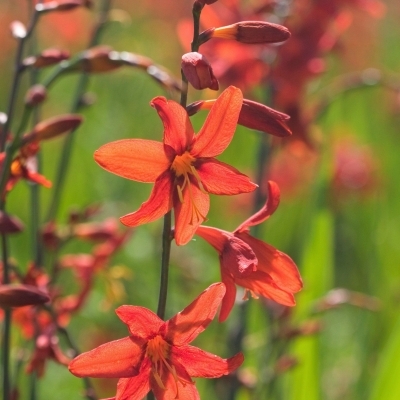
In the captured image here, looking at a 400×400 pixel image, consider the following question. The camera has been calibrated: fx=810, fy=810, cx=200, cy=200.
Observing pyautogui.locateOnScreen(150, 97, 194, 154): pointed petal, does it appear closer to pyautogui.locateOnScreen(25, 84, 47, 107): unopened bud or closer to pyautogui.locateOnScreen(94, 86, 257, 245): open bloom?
pyautogui.locateOnScreen(94, 86, 257, 245): open bloom

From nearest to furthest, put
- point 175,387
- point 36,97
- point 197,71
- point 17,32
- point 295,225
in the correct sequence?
point 197,71 → point 175,387 → point 36,97 → point 17,32 → point 295,225

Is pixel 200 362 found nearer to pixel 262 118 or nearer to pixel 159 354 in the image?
pixel 159 354

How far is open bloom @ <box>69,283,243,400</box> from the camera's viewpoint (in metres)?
0.97

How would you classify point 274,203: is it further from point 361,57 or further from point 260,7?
point 361,57

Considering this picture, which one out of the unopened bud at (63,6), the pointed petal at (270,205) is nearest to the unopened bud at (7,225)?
the pointed petal at (270,205)

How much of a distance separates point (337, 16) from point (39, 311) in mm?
1190

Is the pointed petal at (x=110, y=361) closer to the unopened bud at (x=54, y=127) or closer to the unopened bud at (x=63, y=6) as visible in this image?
the unopened bud at (x=54, y=127)

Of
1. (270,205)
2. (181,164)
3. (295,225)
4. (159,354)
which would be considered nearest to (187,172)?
(181,164)

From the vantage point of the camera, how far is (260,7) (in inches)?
82.3

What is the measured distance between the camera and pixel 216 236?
3.56 feet

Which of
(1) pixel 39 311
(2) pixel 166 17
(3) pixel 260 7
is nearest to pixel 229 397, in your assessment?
(1) pixel 39 311

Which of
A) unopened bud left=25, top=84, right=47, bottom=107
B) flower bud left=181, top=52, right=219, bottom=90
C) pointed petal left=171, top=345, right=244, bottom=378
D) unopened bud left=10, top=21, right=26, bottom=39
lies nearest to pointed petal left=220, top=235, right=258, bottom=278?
pointed petal left=171, top=345, right=244, bottom=378

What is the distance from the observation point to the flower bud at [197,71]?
0.94 metres

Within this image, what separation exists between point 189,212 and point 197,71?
18 centimetres
